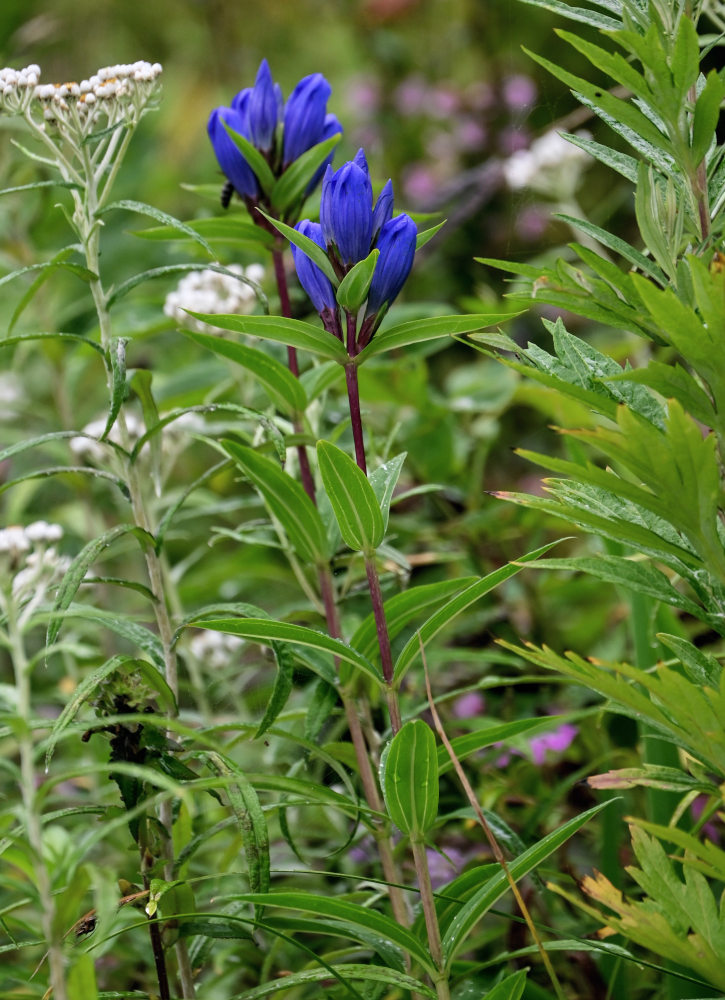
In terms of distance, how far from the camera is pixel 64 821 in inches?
49.3

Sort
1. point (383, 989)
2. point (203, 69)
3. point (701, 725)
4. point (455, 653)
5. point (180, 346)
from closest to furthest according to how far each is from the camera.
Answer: point (701, 725) < point (383, 989) < point (455, 653) < point (180, 346) < point (203, 69)

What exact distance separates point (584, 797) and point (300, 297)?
60 cm

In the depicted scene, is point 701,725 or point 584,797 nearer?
point 701,725

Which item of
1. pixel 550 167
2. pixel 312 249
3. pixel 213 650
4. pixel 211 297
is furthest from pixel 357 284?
pixel 550 167

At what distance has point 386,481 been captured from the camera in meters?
0.62

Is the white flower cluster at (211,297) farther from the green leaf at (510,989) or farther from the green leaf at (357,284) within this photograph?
the green leaf at (510,989)

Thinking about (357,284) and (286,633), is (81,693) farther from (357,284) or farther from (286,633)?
(357,284)

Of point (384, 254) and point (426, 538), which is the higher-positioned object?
point (384, 254)

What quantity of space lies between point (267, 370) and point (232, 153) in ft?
0.58

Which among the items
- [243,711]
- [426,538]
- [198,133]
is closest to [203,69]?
[198,133]

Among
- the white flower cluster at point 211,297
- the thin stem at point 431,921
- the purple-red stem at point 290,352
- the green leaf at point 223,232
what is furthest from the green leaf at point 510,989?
the white flower cluster at point 211,297

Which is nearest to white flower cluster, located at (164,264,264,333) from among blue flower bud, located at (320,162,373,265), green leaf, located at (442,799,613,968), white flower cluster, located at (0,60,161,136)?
white flower cluster, located at (0,60,161,136)

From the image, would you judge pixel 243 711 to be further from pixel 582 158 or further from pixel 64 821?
pixel 582 158

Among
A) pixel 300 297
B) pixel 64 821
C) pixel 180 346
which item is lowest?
pixel 64 821
